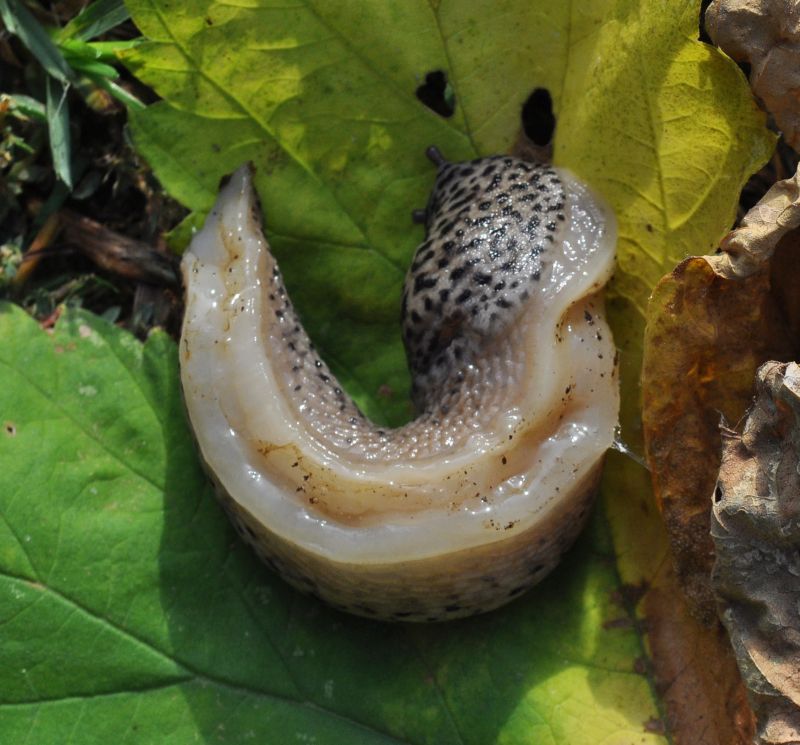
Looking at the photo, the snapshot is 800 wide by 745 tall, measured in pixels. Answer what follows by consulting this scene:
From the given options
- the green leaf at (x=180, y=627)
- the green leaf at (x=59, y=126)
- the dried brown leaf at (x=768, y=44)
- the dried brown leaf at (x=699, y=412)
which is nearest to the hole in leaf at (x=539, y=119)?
the dried brown leaf at (x=768, y=44)

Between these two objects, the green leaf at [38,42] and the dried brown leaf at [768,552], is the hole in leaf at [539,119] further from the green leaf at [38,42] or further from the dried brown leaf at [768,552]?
the green leaf at [38,42]

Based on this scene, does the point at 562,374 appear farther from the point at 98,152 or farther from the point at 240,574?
the point at 98,152

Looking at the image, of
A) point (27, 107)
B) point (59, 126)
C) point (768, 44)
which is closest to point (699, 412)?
point (768, 44)

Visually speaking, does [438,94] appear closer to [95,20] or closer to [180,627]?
[95,20]

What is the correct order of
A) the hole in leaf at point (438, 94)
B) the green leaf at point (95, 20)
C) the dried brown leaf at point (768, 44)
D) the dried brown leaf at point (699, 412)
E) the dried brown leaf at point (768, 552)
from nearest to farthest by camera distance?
the dried brown leaf at point (768, 552) < the dried brown leaf at point (768, 44) < the dried brown leaf at point (699, 412) < the hole in leaf at point (438, 94) < the green leaf at point (95, 20)

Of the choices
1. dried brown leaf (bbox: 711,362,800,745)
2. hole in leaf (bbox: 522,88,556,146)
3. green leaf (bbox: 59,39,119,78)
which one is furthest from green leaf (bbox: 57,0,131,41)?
dried brown leaf (bbox: 711,362,800,745)

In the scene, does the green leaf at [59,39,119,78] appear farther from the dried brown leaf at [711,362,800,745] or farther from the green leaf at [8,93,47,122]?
the dried brown leaf at [711,362,800,745]
